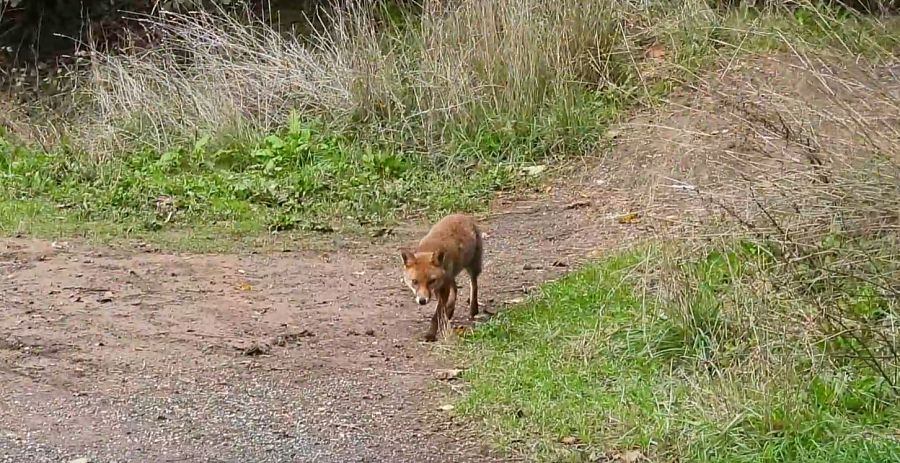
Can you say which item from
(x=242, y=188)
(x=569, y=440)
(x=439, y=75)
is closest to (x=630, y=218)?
(x=439, y=75)

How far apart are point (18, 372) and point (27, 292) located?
1583 millimetres

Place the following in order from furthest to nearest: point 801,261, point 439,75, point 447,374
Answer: point 439,75
point 447,374
point 801,261

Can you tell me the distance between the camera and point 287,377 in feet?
19.3

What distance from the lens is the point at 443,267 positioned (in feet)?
22.4

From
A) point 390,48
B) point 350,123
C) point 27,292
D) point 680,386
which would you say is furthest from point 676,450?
point 390,48

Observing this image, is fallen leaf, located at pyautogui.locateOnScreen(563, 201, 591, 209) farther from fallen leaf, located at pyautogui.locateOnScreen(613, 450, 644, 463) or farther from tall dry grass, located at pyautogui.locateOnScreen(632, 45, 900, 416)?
fallen leaf, located at pyautogui.locateOnScreen(613, 450, 644, 463)

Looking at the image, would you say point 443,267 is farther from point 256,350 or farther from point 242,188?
point 242,188

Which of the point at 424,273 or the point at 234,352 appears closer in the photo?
the point at 234,352

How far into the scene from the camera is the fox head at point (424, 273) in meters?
6.75

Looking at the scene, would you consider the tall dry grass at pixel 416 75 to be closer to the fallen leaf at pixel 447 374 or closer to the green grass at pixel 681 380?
the green grass at pixel 681 380

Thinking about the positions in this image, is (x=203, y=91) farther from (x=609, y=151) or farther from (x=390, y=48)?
(x=609, y=151)

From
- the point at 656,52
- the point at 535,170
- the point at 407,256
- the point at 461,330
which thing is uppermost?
the point at 407,256

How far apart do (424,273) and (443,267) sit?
124 millimetres

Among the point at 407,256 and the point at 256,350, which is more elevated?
the point at 407,256
